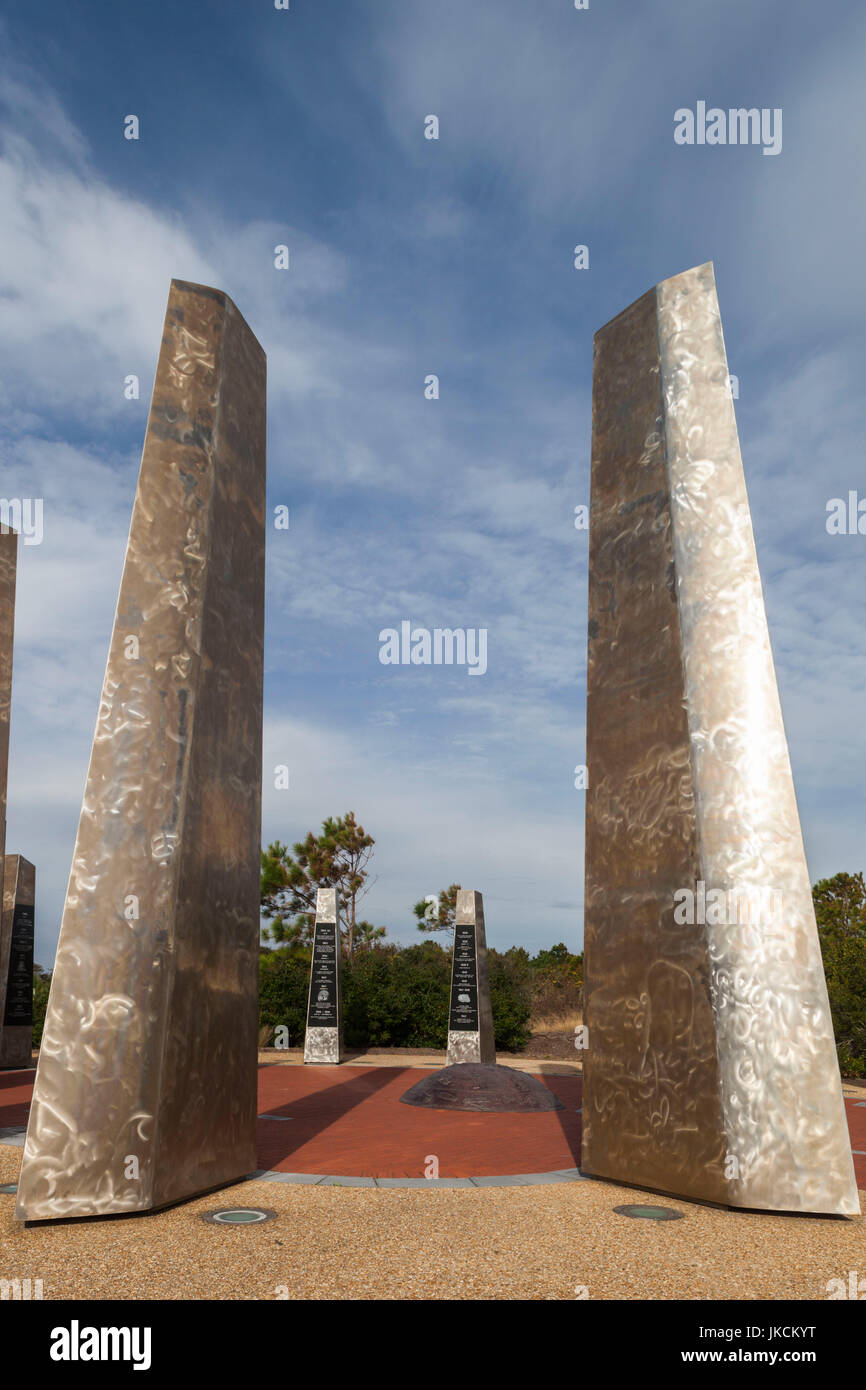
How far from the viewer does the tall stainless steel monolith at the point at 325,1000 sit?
17.5 metres

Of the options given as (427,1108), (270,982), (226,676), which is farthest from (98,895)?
(270,982)

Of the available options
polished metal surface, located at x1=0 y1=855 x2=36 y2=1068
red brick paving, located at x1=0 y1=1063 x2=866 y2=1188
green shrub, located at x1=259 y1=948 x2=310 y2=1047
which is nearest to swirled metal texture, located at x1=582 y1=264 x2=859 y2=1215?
red brick paving, located at x1=0 y1=1063 x2=866 y2=1188

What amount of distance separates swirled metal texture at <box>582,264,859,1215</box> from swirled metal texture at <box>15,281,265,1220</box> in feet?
9.64

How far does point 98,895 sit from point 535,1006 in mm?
26247

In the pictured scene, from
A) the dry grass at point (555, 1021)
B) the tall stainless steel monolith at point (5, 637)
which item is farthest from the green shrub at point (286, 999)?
the tall stainless steel monolith at point (5, 637)

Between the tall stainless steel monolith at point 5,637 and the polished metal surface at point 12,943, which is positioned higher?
the tall stainless steel monolith at point 5,637

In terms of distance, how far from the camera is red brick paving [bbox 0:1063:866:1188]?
7.60 metres

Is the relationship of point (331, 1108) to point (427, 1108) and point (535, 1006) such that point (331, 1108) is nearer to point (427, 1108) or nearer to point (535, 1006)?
point (427, 1108)

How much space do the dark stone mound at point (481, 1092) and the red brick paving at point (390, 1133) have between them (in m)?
0.21

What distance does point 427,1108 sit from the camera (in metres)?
11.4

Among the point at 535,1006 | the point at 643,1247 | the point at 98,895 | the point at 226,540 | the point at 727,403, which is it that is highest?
the point at 727,403

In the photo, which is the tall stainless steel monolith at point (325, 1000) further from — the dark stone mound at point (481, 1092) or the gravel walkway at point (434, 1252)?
the gravel walkway at point (434, 1252)

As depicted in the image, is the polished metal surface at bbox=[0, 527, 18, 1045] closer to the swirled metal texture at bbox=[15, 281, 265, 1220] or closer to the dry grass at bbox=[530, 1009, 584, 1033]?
the swirled metal texture at bbox=[15, 281, 265, 1220]
